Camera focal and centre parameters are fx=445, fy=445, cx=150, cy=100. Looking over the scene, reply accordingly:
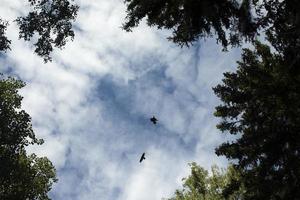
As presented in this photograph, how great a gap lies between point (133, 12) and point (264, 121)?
487 cm

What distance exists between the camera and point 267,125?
41.0 ft

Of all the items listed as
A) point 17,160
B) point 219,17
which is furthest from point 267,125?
point 17,160

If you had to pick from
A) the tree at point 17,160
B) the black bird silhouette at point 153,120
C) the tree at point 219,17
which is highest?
the tree at point 17,160

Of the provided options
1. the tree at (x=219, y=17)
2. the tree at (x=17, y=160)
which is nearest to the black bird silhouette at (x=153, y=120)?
the tree at (x=219, y=17)

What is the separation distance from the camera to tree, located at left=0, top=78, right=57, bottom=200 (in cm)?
2250

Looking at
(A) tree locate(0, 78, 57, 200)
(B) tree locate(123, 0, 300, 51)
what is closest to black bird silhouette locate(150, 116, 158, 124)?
(B) tree locate(123, 0, 300, 51)

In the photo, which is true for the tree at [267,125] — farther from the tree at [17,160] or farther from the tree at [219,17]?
the tree at [17,160]

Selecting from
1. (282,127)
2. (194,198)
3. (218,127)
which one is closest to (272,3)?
(282,127)

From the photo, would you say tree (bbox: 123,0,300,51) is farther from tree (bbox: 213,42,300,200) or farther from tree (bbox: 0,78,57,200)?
tree (bbox: 0,78,57,200)

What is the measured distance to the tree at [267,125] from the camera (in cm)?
1146

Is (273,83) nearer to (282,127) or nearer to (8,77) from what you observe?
(282,127)

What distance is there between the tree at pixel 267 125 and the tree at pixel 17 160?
1303 cm

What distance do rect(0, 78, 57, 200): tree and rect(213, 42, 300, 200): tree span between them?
13.0 m

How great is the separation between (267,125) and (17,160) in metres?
15.0
